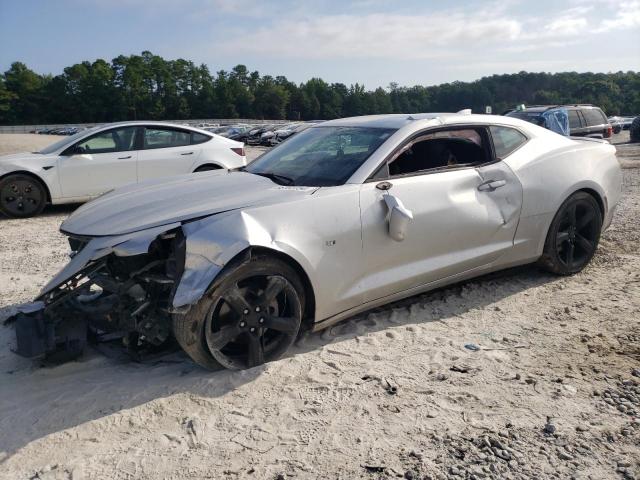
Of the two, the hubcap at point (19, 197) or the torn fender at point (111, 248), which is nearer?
the torn fender at point (111, 248)

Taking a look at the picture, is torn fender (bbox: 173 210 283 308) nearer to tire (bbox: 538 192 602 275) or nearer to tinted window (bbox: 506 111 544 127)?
tire (bbox: 538 192 602 275)

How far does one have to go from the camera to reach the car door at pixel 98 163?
9016 millimetres

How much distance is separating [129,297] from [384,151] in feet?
6.58

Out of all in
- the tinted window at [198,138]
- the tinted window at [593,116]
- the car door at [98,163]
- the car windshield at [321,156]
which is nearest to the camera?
the car windshield at [321,156]

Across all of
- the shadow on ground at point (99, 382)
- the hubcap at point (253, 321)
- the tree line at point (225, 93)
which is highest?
the tree line at point (225, 93)

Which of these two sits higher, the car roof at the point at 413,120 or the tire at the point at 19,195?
the car roof at the point at 413,120

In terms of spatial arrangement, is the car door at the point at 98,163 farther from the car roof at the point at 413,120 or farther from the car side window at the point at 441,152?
the car side window at the point at 441,152

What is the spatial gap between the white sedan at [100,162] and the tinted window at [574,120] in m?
10.2

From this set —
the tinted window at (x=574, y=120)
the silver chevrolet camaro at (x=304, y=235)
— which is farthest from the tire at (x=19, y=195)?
the tinted window at (x=574, y=120)

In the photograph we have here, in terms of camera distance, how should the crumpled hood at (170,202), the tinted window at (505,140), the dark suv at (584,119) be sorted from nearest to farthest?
1. the crumpled hood at (170,202)
2. the tinted window at (505,140)
3. the dark suv at (584,119)

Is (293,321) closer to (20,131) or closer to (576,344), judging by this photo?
(576,344)

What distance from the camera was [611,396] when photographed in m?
3.26

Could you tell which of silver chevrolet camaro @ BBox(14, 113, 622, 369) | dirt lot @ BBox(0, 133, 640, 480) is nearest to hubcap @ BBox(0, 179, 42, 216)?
dirt lot @ BBox(0, 133, 640, 480)

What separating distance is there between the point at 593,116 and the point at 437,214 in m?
14.2
